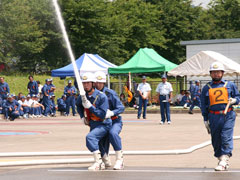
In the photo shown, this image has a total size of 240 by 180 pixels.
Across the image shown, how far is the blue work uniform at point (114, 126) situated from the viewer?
35.0 ft

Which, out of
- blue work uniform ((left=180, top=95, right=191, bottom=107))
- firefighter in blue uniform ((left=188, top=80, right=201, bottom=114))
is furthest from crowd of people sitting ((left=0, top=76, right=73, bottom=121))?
blue work uniform ((left=180, top=95, right=191, bottom=107))

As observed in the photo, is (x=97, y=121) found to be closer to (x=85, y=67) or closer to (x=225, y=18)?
(x=85, y=67)

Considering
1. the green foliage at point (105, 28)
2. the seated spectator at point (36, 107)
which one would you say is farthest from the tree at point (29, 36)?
the seated spectator at point (36, 107)

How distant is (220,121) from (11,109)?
59.5 feet

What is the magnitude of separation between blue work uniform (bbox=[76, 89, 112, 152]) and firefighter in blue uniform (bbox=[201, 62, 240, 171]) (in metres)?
1.61

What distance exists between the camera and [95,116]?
1070cm

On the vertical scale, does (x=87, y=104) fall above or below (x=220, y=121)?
above

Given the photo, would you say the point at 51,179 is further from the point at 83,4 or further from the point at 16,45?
the point at 83,4

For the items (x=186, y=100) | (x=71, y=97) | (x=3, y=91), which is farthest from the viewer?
(x=186, y=100)

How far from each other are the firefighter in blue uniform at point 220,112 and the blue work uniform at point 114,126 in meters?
1.40

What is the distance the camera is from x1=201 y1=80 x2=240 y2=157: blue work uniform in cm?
1045

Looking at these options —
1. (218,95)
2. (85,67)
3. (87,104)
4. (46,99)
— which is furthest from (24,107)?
(218,95)

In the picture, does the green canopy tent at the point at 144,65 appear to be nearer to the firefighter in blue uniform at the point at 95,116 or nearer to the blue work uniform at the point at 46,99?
the blue work uniform at the point at 46,99

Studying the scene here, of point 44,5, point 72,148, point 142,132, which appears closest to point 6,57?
point 44,5
